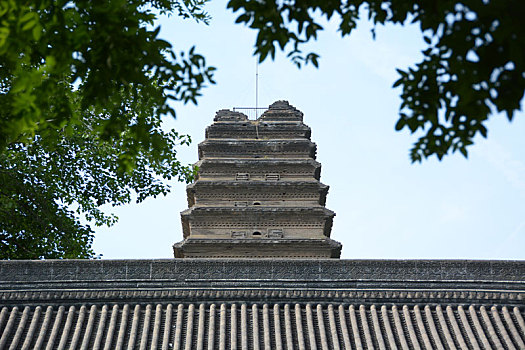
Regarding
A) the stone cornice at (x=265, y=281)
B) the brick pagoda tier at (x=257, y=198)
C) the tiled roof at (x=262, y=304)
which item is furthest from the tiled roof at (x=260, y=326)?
the brick pagoda tier at (x=257, y=198)

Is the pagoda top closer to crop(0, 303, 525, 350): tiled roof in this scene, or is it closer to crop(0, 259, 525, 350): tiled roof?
crop(0, 259, 525, 350): tiled roof

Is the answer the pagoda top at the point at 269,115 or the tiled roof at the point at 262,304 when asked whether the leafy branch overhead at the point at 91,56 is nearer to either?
the tiled roof at the point at 262,304

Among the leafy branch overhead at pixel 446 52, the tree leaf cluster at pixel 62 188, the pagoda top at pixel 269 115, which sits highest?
the pagoda top at pixel 269 115

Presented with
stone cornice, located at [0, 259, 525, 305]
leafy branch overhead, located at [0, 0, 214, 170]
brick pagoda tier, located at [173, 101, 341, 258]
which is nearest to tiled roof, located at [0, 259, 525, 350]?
stone cornice, located at [0, 259, 525, 305]

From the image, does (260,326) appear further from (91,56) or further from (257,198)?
(257,198)

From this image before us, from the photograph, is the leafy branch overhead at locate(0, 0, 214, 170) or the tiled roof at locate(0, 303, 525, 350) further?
the tiled roof at locate(0, 303, 525, 350)

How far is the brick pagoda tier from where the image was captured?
22000 millimetres

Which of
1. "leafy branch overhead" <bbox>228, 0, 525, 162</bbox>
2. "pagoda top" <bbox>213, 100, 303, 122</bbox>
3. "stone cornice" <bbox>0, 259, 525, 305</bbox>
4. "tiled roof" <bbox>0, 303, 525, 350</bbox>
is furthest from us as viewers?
"pagoda top" <bbox>213, 100, 303, 122</bbox>

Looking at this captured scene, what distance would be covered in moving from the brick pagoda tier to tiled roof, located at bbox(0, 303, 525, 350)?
1066 cm

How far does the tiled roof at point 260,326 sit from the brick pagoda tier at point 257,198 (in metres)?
10.7

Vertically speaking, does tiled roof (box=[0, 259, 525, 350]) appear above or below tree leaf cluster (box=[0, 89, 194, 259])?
below

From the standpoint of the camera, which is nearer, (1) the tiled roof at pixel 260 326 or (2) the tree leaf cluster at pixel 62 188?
(1) the tiled roof at pixel 260 326

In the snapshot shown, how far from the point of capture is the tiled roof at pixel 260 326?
10.4 meters

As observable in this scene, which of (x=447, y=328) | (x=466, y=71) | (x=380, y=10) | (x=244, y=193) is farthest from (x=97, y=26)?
(x=244, y=193)
